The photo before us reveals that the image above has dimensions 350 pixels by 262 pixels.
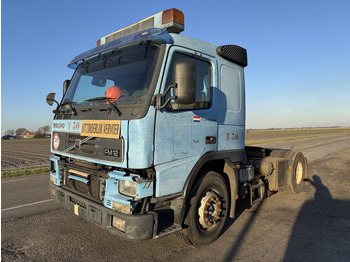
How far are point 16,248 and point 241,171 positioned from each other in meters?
3.57

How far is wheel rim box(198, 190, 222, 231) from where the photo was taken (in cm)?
337

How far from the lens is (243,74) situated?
173 inches

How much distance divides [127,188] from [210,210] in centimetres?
141

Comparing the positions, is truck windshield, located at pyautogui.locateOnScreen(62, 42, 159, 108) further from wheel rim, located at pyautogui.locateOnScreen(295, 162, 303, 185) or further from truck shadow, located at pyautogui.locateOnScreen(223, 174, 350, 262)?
wheel rim, located at pyautogui.locateOnScreen(295, 162, 303, 185)

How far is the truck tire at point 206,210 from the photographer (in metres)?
3.21

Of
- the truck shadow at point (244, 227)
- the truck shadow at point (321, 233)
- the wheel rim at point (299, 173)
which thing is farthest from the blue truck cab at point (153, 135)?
the wheel rim at point (299, 173)

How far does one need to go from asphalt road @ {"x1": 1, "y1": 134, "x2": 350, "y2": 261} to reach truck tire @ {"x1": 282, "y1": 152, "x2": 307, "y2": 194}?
0.42 m

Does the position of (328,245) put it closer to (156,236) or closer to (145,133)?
(156,236)

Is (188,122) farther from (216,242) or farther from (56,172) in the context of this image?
(56,172)

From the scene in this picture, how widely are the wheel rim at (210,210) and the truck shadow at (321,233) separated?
39.5 inches

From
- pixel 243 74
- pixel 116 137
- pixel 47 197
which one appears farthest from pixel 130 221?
pixel 47 197

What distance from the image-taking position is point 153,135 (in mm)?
2730

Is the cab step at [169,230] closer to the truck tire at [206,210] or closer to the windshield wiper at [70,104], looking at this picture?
the truck tire at [206,210]

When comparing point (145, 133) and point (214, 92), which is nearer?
point (145, 133)
